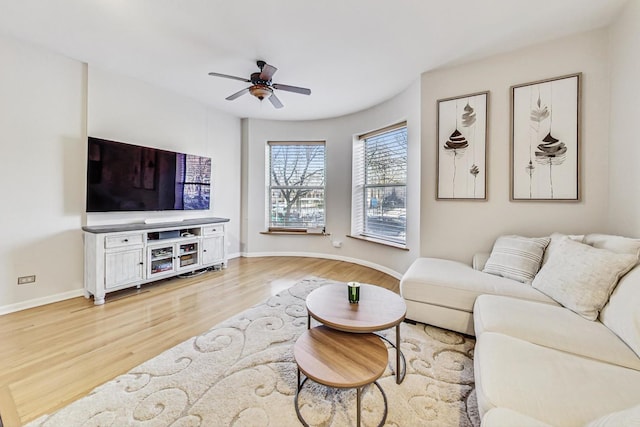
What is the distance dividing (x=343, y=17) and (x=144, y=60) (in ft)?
7.42

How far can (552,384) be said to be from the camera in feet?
3.27

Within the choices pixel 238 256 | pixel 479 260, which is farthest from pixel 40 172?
pixel 479 260

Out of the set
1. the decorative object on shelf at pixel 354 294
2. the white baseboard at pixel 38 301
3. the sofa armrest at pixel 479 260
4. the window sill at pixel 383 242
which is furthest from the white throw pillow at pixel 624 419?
the white baseboard at pixel 38 301

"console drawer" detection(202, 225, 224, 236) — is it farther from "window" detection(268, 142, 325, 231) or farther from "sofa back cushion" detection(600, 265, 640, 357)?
"sofa back cushion" detection(600, 265, 640, 357)

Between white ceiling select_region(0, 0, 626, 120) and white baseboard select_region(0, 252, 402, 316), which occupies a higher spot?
white ceiling select_region(0, 0, 626, 120)

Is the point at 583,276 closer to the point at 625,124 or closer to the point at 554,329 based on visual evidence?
the point at 554,329

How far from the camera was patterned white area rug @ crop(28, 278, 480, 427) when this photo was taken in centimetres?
126

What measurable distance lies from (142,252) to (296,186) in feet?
8.84

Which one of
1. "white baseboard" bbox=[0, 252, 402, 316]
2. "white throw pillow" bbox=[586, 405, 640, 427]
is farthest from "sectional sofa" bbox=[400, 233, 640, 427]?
"white baseboard" bbox=[0, 252, 402, 316]

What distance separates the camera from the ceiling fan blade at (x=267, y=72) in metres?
2.44

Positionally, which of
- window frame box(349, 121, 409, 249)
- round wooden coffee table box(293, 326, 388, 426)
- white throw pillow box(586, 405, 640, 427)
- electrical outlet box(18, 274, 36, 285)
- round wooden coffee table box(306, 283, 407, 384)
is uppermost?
window frame box(349, 121, 409, 249)

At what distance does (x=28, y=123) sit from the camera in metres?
2.46

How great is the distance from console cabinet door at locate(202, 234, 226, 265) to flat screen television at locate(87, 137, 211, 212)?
605 millimetres

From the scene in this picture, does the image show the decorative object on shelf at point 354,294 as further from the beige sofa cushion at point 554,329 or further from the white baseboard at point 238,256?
the white baseboard at point 238,256
